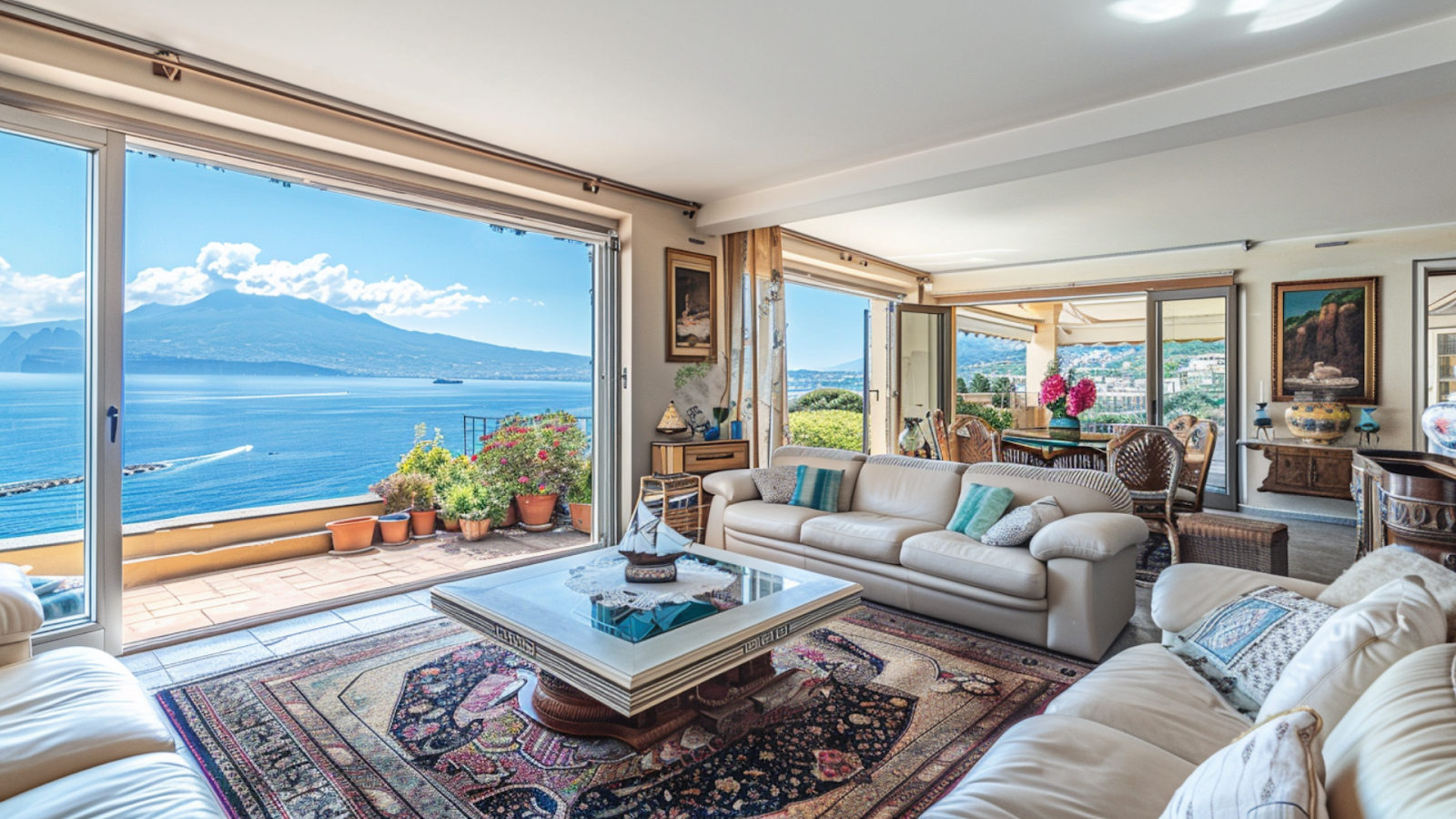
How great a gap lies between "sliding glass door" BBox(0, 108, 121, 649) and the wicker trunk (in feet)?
17.0

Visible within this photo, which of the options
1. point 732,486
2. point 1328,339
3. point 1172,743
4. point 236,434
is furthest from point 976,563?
point 236,434

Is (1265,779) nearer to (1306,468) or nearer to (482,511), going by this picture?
(482,511)

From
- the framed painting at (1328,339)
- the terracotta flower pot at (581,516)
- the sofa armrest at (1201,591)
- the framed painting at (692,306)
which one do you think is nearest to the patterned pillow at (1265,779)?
the sofa armrest at (1201,591)

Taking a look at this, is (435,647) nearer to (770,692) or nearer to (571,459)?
(770,692)

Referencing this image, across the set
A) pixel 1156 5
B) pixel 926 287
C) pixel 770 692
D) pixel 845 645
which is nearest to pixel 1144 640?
pixel 845 645

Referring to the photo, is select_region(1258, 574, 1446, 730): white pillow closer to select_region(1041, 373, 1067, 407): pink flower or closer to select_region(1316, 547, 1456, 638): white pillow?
select_region(1316, 547, 1456, 638): white pillow

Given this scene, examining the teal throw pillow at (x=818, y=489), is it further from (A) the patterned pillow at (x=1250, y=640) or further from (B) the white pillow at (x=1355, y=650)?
(B) the white pillow at (x=1355, y=650)

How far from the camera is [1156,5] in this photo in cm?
251

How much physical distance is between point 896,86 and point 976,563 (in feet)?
7.56

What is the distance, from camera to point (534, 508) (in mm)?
6066

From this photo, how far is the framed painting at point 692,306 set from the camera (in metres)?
5.28

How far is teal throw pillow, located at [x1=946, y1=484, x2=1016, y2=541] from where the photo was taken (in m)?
3.39

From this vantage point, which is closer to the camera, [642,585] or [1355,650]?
[1355,650]

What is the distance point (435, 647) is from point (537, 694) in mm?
899
